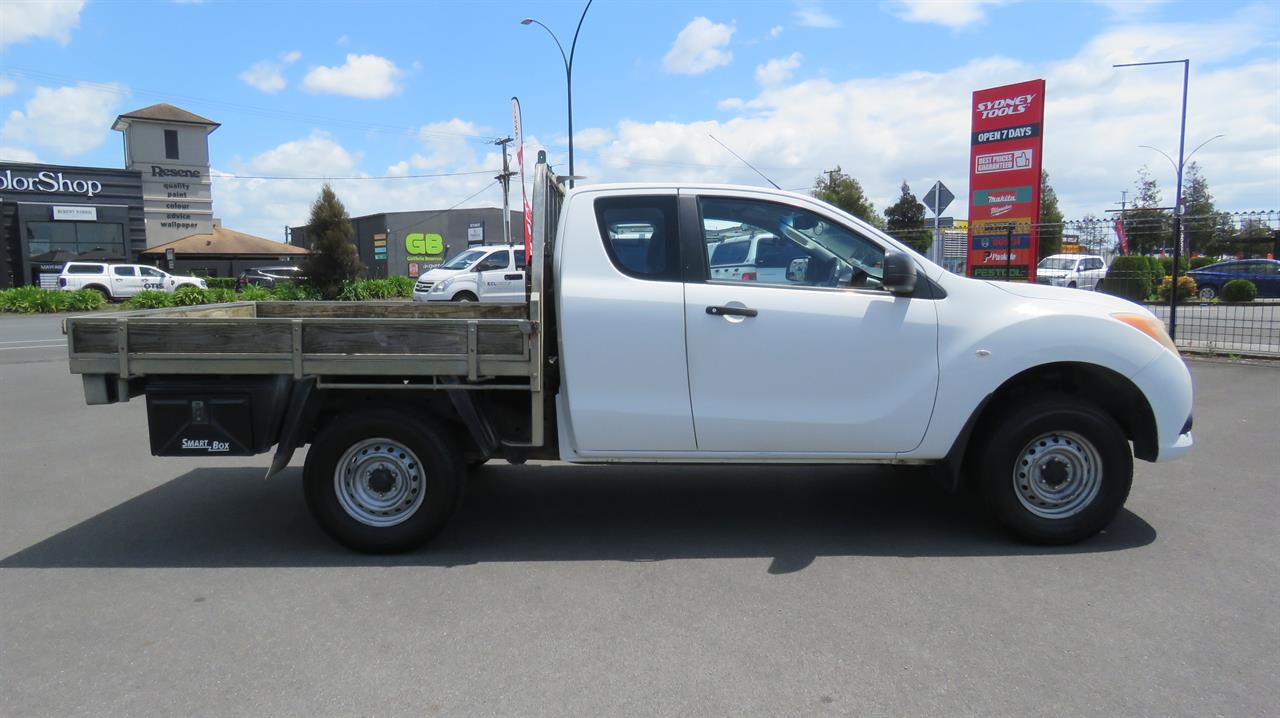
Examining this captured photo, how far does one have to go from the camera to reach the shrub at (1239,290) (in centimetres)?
2512

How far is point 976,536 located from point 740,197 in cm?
238

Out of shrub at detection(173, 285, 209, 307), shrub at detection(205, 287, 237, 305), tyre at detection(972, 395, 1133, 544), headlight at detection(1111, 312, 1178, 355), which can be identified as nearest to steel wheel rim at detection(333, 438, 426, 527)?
tyre at detection(972, 395, 1133, 544)

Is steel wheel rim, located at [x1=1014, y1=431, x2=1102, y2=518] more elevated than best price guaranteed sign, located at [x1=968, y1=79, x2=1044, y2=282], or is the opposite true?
best price guaranteed sign, located at [x1=968, y1=79, x2=1044, y2=282]

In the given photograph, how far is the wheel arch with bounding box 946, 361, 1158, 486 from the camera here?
495cm

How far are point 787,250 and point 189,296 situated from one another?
1148 inches

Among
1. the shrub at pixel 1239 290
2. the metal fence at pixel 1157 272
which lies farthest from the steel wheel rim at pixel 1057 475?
the shrub at pixel 1239 290

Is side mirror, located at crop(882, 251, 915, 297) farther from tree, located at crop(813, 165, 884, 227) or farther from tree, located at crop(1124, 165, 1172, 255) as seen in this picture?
tree, located at crop(813, 165, 884, 227)

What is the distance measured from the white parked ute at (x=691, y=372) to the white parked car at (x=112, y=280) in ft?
112

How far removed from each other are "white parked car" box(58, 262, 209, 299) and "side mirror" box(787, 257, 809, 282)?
35.5m

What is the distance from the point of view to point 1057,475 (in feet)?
16.3

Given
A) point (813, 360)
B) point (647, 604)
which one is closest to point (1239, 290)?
point (813, 360)

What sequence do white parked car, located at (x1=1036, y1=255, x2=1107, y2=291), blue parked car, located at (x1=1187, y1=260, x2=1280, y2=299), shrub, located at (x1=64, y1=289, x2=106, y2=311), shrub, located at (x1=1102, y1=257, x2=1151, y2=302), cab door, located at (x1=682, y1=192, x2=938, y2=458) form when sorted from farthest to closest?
1. shrub, located at (x1=64, y1=289, x2=106, y2=311)
2. blue parked car, located at (x1=1187, y1=260, x2=1280, y2=299)
3. white parked car, located at (x1=1036, y1=255, x2=1107, y2=291)
4. shrub, located at (x1=1102, y1=257, x2=1151, y2=302)
5. cab door, located at (x1=682, y1=192, x2=938, y2=458)

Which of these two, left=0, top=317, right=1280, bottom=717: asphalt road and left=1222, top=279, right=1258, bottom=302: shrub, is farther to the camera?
left=1222, top=279, right=1258, bottom=302: shrub

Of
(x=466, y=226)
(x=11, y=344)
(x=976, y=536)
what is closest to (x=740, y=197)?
(x=976, y=536)
